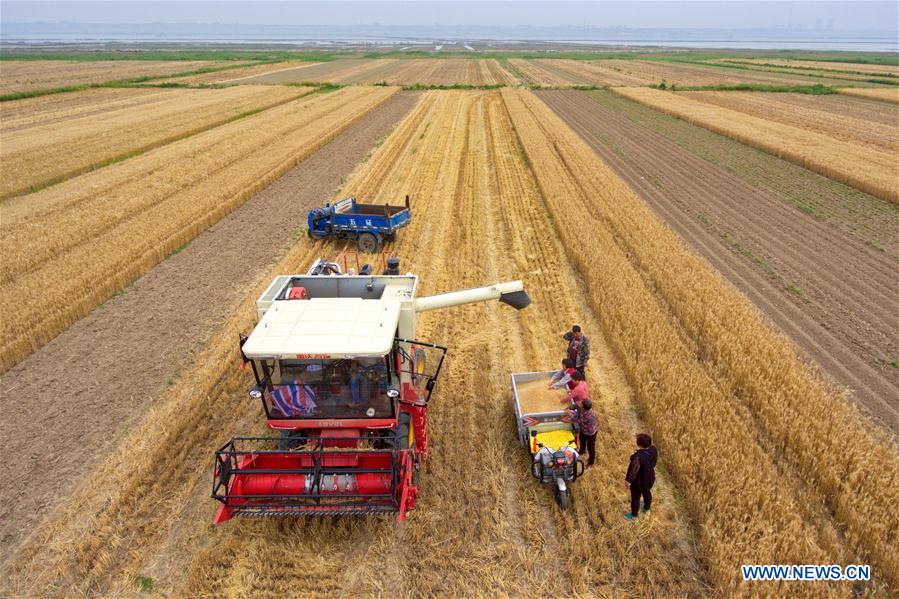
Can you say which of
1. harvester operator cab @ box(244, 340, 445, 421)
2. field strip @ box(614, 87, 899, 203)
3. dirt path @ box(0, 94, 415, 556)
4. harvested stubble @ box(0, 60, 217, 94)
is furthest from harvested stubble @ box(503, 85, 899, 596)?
harvested stubble @ box(0, 60, 217, 94)

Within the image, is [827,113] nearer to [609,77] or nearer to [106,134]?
[609,77]

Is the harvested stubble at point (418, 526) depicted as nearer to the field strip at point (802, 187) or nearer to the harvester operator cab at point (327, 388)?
the harvester operator cab at point (327, 388)

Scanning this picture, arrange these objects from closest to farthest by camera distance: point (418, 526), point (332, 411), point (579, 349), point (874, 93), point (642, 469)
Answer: point (642, 469) < point (332, 411) < point (418, 526) < point (579, 349) < point (874, 93)

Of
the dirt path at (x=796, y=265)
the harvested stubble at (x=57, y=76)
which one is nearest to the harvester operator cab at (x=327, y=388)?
the dirt path at (x=796, y=265)

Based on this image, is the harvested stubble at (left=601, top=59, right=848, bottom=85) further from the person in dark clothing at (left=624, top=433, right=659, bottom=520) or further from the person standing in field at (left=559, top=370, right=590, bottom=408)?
the person in dark clothing at (left=624, top=433, right=659, bottom=520)

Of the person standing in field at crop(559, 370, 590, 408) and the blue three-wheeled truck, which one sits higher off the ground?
the person standing in field at crop(559, 370, 590, 408)

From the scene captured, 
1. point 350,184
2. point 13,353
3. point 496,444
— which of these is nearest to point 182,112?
point 350,184

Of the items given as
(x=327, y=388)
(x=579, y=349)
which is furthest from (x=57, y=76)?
(x=579, y=349)
